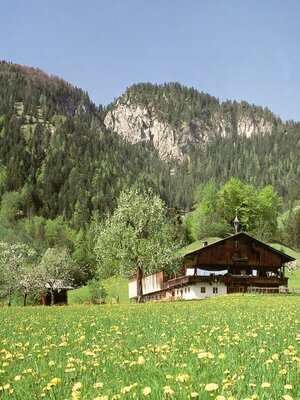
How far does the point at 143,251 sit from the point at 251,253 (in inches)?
1094

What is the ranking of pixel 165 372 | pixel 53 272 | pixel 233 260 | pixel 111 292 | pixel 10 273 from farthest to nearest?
pixel 111 292 < pixel 53 272 < pixel 10 273 < pixel 233 260 < pixel 165 372

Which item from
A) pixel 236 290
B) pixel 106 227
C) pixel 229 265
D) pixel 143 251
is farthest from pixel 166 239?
pixel 229 265

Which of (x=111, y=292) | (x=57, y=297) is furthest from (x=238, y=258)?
(x=111, y=292)

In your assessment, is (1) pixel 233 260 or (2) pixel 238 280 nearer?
(2) pixel 238 280

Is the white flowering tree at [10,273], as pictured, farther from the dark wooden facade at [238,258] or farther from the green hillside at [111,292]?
the dark wooden facade at [238,258]

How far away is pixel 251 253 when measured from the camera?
78.5 meters

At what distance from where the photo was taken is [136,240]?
56.1m

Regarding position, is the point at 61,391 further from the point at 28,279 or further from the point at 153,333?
the point at 28,279

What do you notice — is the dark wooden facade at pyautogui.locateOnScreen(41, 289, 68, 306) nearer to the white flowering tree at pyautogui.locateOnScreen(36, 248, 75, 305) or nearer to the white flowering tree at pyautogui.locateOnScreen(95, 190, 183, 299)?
the white flowering tree at pyautogui.locateOnScreen(36, 248, 75, 305)

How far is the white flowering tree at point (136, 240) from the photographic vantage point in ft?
184

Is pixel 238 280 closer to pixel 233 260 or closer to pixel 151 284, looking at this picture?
pixel 233 260

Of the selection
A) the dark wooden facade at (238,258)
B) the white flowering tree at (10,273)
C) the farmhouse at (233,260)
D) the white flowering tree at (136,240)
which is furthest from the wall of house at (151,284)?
the white flowering tree at (136,240)

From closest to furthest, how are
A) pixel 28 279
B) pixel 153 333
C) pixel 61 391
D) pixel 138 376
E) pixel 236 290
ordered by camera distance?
1. pixel 61 391
2. pixel 138 376
3. pixel 153 333
4. pixel 236 290
5. pixel 28 279

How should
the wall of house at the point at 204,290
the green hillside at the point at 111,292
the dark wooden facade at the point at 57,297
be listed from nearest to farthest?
the wall of house at the point at 204,290 → the dark wooden facade at the point at 57,297 → the green hillside at the point at 111,292
